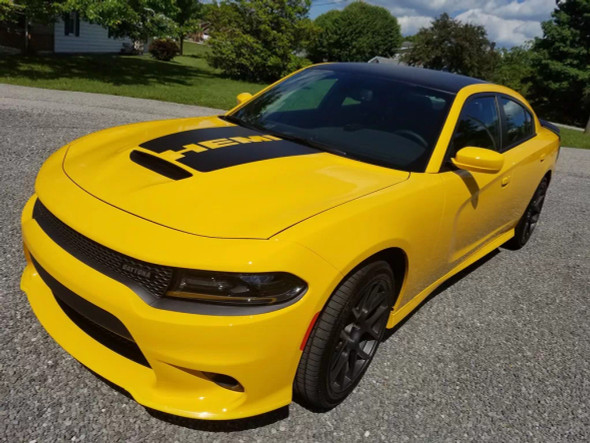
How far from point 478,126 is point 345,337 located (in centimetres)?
189

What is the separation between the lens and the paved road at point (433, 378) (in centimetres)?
215

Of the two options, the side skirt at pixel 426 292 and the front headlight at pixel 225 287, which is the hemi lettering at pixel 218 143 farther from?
the side skirt at pixel 426 292

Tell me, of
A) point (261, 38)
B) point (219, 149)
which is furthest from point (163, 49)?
point (219, 149)

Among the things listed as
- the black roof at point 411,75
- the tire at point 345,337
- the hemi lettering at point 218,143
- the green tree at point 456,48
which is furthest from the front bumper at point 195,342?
the green tree at point 456,48

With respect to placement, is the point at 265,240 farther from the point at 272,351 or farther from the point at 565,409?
the point at 565,409

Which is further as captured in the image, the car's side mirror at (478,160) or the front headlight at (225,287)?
the car's side mirror at (478,160)

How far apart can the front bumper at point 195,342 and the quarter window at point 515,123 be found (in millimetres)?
2577

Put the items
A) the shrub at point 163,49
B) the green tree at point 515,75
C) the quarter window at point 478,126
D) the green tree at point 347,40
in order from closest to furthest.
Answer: the quarter window at point 478,126
the shrub at point 163,49
the green tree at point 515,75
the green tree at point 347,40

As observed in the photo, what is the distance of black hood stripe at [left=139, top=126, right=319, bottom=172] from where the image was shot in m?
2.50

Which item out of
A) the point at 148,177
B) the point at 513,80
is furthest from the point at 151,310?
the point at 513,80

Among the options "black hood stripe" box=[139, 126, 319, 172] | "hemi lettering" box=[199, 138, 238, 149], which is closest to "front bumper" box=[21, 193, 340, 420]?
"black hood stripe" box=[139, 126, 319, 172]

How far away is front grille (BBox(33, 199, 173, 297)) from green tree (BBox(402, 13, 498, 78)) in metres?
32.5

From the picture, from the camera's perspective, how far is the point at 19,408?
2.12 metres

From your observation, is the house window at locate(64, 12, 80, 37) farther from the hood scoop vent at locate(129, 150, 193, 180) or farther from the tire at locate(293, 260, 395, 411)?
the tire at locate(293, 260, 395, 411)
